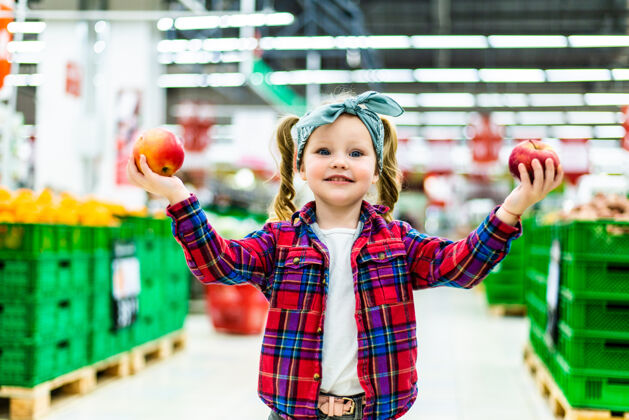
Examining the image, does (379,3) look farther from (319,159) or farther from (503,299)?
(319,159)

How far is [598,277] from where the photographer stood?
3.81 meters

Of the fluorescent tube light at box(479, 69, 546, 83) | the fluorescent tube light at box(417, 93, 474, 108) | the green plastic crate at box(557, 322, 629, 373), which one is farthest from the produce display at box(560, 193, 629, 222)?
the fluorescent tube light at box(417, 93, 474, 108)

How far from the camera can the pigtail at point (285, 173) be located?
1.96m

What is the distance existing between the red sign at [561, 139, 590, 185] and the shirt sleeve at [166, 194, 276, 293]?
16.4 m

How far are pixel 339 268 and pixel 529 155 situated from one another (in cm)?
54

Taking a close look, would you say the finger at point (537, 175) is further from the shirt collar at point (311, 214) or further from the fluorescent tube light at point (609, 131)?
the fluorescent tube light at point (609, 131)

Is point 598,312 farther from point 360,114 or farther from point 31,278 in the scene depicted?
point 31,278

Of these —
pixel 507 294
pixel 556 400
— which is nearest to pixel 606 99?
pixel 507 294

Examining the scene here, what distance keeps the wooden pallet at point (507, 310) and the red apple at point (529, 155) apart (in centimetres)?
Result: 838

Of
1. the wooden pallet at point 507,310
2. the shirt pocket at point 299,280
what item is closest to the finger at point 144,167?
the shirt pocket at point 299,280

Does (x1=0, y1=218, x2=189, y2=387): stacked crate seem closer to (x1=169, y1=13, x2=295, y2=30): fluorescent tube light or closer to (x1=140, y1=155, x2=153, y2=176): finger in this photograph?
(x1=140, y1=155, x2=153, y2=176): finger

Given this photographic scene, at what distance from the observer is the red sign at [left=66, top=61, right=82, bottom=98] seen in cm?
820

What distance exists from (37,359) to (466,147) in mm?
24583

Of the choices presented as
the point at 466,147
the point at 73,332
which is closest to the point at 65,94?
the point at 73,332
